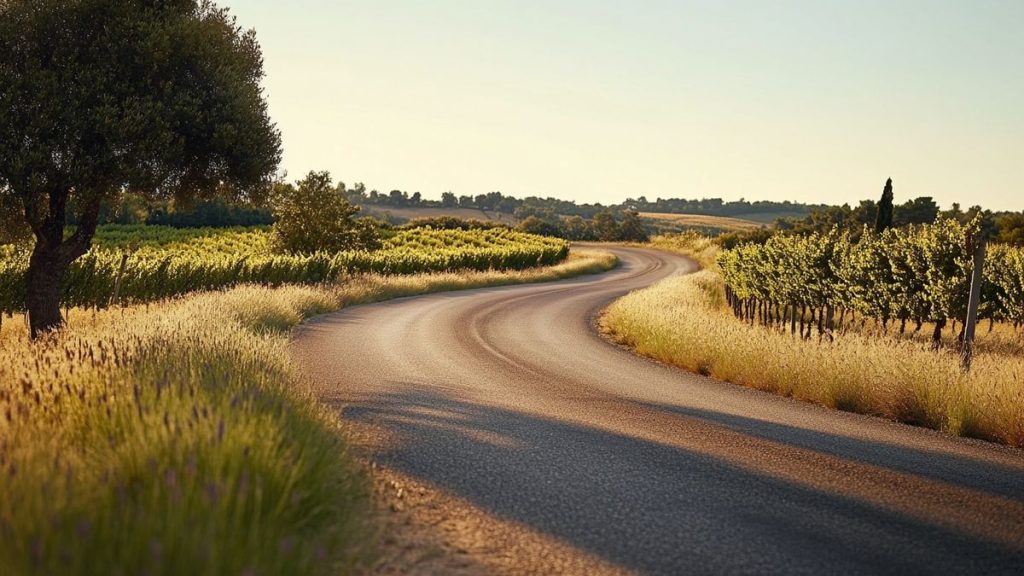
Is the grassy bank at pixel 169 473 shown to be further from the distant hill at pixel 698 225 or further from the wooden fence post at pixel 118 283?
the distant hill at pixel 698 225

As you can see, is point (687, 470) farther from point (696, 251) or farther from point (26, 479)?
point (696, 251)

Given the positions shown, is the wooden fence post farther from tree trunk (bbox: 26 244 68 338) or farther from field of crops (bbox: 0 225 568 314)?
tree trunk (bbox: 26 244 68 338)

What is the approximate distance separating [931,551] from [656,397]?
6.52m

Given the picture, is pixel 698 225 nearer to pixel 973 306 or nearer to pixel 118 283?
pixel 118 283

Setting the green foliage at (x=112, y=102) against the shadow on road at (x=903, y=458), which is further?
the green foliage at (x=112, y=102)

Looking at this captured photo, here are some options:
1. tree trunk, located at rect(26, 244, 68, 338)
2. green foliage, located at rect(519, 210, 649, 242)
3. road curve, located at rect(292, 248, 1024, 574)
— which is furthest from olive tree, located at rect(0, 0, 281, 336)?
green foliage, located at rect(519, 210, 649, 242)

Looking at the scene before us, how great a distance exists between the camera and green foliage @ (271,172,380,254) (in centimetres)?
4438

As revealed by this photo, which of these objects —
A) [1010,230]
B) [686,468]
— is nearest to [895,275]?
[686,468]

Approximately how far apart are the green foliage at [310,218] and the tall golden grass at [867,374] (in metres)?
30.0

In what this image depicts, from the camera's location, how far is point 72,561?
11.0ft

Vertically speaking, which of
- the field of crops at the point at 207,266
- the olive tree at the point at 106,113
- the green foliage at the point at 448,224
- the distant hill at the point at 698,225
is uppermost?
the olive tree at the point at 106,113

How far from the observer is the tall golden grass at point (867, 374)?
9.86 meters

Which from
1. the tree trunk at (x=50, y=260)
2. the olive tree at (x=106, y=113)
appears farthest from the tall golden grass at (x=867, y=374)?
the tree trunk at (x=50, y=260)

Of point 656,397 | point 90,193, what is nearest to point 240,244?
point 90,193
